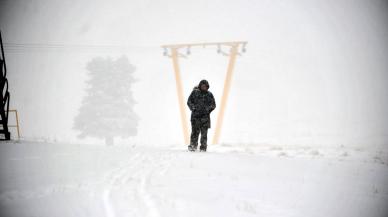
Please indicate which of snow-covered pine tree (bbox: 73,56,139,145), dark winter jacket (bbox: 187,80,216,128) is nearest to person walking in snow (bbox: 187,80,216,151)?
dark winter jacket (bbox: 187,80,216,128)

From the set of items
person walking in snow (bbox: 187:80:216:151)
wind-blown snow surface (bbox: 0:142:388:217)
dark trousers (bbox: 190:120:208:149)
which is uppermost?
person walking in snow (bbox: 187:80:216:151)

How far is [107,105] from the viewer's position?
90.3 feet

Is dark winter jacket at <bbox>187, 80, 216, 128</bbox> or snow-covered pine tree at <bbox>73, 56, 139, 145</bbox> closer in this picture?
dark winter jacket at <bbox>187, 80, 216, 128</bbox>

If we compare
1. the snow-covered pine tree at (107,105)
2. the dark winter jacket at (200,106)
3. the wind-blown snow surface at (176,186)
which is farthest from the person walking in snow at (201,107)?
the snow-covered pine tree at (107,105)

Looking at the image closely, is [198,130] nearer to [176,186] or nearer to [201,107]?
[201,107]

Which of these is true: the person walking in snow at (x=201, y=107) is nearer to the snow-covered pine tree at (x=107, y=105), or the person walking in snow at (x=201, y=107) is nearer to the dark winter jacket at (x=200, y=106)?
the dark winter jacket at (x=200, y=106)

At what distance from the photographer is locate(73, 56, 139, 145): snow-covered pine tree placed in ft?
89.7

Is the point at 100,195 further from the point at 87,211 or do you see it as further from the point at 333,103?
the point at 333,103

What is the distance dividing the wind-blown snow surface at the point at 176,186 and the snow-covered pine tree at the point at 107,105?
1943 cm

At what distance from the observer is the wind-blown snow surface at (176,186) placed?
3.96 m

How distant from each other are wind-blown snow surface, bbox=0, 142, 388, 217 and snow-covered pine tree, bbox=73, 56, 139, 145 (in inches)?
765

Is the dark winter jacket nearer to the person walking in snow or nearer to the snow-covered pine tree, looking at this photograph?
the person walking in snow

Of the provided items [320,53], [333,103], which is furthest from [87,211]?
[320,53]

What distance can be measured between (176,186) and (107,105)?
2377 cm
